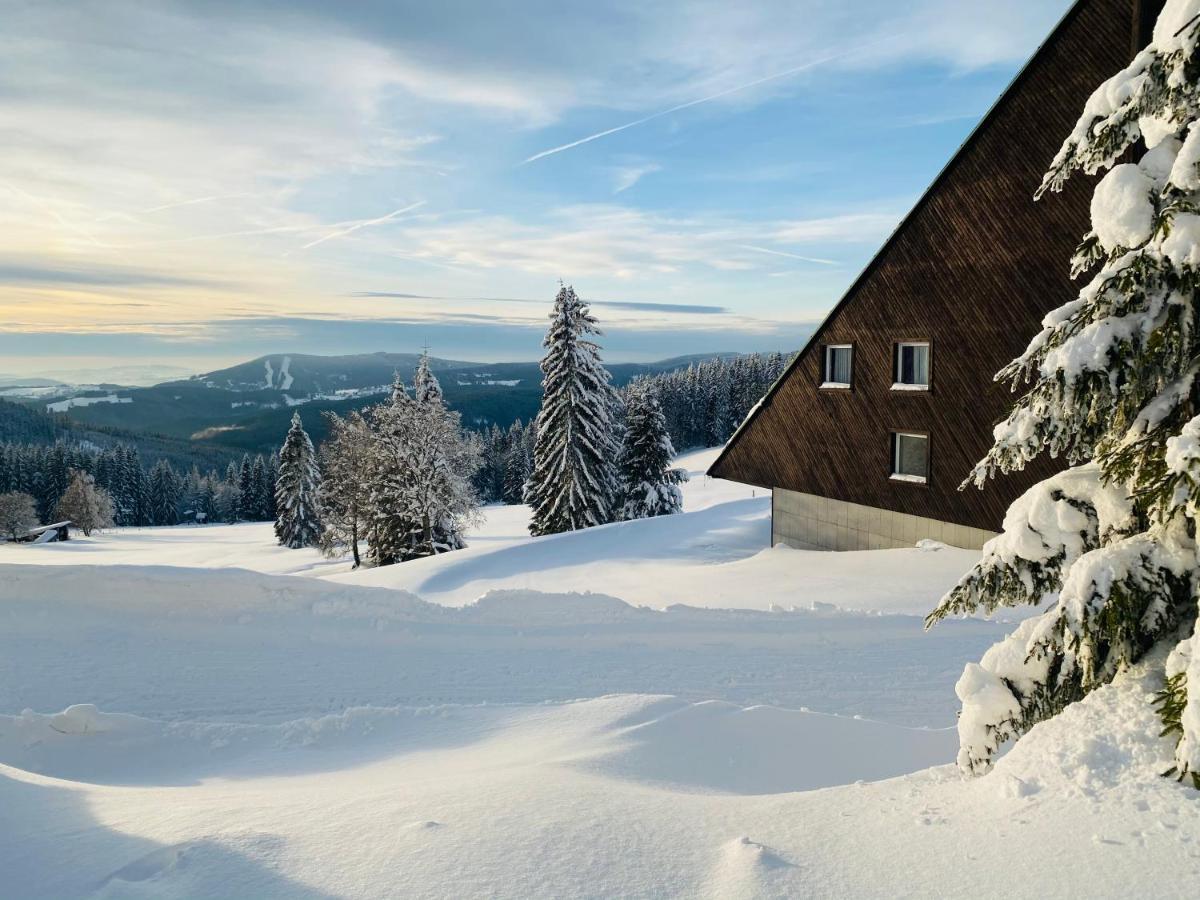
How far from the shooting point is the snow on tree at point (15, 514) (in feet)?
269

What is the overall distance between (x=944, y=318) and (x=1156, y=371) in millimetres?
13626

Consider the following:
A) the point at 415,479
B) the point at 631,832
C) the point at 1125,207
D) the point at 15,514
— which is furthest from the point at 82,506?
the point at 1125,207

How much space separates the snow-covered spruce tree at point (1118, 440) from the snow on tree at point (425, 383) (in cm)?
3529

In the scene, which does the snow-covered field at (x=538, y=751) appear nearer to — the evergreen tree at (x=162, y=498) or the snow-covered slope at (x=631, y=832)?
the snow-covered slope at (x=631, y=832)

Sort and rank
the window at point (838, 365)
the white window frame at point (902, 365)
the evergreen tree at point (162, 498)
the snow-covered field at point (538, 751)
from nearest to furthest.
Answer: the snow-covered field at point (538, 751)
the white window frame at point (902, 365)
the window at point (838, 365)
the evergreen tree at point (162, 498)

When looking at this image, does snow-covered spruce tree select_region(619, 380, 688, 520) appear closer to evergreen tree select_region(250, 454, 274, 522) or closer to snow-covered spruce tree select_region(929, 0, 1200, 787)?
snow-covered spruce tree select_region(929, 0, 1200, 787)

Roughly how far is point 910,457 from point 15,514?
9733 centimetres

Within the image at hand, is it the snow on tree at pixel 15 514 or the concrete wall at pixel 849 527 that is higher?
the concrete wall at pixel 849 527

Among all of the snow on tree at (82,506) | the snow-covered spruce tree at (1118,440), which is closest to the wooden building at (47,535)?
the snow on tree at (82,506)

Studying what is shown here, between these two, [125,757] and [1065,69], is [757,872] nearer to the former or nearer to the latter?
[125,757]

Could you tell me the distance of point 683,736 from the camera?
6887 millimetres

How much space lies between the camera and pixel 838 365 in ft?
64.8

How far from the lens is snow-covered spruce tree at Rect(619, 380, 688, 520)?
1666 inches

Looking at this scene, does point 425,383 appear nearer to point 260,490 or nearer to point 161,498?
point 260,490
